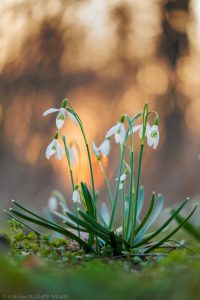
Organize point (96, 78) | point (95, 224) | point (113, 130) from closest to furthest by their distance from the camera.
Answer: point (95, 224) < point (113, 130) < point (96, 78)

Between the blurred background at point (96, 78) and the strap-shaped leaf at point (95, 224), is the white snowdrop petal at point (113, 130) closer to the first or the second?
the strap-shaped leaf at point (95, 224)

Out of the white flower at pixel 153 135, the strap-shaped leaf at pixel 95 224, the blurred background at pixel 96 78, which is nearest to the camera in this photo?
the strap-shaped leaf at pixel 95 224

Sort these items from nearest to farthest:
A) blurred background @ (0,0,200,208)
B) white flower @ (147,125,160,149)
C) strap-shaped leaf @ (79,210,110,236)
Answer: strap-shaped leaf @ (79,210,110,236)
white flower @ (147,125,160,149)
blurred background @ (0,0,200,208)

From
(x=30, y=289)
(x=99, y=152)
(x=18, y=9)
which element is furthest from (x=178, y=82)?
(x=30, y=289)

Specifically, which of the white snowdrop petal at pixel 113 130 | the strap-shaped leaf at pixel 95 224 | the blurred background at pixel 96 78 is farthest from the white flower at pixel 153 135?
the blurred background at pixel 96 78

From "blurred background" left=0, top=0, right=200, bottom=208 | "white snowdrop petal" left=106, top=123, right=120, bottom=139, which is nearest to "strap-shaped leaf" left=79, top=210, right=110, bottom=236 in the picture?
"white snowdrop petal" left=106, top=123, right=120, bottom=139

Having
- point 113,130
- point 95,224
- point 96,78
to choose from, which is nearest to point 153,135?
point 113,130

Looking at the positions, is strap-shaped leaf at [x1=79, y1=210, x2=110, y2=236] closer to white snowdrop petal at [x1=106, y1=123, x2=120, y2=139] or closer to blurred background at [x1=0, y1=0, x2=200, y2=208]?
white snowdrop petal at [x1=106, y1=123, x2=120, y2=139]

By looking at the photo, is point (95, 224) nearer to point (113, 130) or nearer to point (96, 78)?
point (113, 130)
